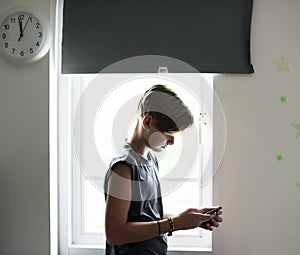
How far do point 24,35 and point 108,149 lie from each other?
25.5 inches

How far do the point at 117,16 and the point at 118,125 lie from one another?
552 millimetres

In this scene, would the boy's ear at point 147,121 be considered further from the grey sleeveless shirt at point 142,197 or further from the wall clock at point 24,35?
the wall clock at point 24,35

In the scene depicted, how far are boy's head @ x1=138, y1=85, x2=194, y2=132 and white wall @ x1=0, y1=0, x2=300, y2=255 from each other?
20.2 inches

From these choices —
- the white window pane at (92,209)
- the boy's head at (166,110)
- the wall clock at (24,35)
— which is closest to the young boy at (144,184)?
the boy's head at (166,110)

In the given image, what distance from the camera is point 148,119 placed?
4.53ft

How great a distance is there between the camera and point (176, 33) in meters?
1.81

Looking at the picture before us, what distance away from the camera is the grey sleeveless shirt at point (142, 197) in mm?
1459

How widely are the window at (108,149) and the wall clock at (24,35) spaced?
20 cm

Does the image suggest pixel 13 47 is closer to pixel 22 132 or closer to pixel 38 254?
pixel 22 132

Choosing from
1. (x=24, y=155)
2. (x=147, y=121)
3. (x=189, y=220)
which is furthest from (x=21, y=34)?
(x=189, y=220)

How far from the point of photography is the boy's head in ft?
4.45

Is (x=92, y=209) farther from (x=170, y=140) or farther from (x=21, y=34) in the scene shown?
(x=21, y=34)

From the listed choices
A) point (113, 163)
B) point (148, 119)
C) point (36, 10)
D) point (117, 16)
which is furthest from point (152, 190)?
point (36, 10)

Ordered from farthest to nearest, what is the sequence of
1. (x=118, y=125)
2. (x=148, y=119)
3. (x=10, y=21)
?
(x=10, y=21), (x=118, y=125), (x=148, y=119)
